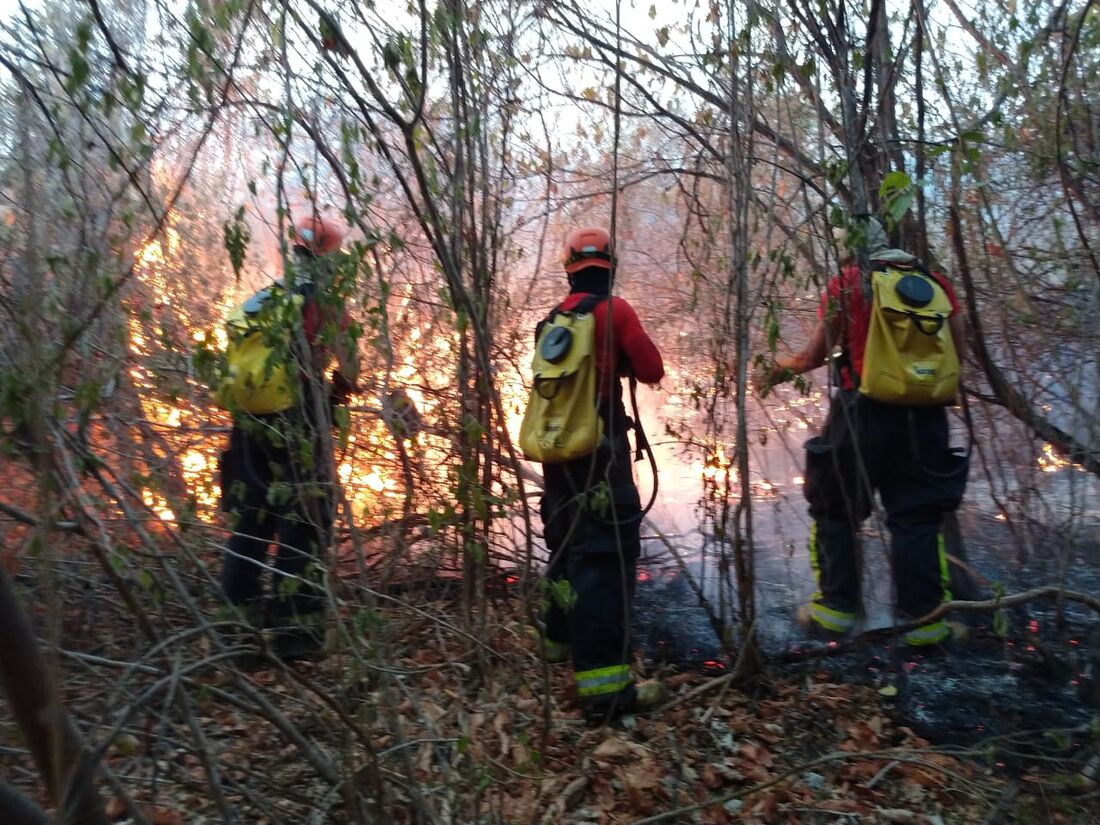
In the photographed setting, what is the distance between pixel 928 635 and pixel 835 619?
0.36m

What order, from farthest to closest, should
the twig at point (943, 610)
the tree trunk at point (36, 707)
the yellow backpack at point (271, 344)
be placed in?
the twig at point (943, 610) < the yellow backpack at point (271, 344) < the tree trunk at point (36, 707)

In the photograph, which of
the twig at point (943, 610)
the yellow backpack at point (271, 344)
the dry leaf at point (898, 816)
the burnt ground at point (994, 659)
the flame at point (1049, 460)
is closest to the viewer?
the yellow backpack at point (271, 344)

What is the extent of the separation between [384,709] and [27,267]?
1.37 metres

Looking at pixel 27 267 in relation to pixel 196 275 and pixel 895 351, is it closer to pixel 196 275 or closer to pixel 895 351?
pixel 196 275

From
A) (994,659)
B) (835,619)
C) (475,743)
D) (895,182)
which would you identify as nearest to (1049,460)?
(994,659)

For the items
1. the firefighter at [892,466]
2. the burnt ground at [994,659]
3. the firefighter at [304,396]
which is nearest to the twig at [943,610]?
the burnt ground at [994,659]

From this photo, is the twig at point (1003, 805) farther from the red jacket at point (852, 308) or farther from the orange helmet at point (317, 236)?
the orange helmet at point (317, 236)

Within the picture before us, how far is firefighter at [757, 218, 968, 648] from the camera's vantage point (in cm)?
348

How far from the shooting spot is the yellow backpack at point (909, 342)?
3.36 meters

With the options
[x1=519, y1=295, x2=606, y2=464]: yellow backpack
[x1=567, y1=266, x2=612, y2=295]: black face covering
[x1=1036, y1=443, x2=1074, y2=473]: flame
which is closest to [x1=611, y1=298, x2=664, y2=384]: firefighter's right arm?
[x1=519, y1=295, x2=606, y2=464]: yellow backpack

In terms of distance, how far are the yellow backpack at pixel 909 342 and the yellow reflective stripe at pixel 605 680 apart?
1390 mm

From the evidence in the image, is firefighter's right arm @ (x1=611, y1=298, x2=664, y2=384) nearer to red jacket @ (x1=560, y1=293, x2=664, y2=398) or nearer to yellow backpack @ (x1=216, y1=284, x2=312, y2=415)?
red jacket @ (x1=560, y1=293, x2=664, y2=398)

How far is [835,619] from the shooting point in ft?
12.3

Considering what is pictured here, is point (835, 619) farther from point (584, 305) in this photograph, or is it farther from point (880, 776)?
point (584, 305)
